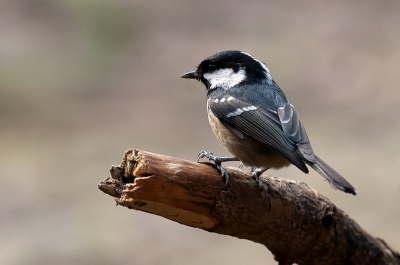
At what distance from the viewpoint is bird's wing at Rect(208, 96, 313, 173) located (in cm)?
225

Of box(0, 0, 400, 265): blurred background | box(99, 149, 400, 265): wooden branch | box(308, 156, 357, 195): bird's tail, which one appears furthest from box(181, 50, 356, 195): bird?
box(0, 0, 400, 265): blurred background

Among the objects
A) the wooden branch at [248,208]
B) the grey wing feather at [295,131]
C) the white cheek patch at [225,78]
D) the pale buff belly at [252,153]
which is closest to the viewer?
the wooden branch at [248,208]

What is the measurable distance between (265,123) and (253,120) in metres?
0.07

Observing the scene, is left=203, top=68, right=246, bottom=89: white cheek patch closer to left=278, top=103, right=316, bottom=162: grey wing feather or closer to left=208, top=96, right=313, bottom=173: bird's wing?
left=208, top=96, right=313, bottom=173: bird's wing

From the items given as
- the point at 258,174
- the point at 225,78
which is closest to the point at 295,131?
the point at 258,174

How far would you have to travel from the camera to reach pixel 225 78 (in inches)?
110

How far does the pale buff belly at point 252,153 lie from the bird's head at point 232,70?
1.39ft

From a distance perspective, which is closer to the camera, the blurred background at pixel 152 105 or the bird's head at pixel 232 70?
the bird's head at pixel 232 70

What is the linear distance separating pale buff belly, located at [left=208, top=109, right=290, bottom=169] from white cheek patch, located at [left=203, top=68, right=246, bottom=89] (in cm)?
38

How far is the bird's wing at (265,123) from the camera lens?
2.25 meters

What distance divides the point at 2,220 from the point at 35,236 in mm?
448

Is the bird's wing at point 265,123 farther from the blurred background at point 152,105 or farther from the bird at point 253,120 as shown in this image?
the blurred background at point 152,105

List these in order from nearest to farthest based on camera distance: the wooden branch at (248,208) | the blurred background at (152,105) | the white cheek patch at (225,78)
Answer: the wooden branch at (248,208) < the white cheek patch at (225,78) < the blurred background at (152,105)

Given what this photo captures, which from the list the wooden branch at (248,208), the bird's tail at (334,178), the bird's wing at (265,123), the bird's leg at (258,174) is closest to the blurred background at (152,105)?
the wooden branch at (248,208)
